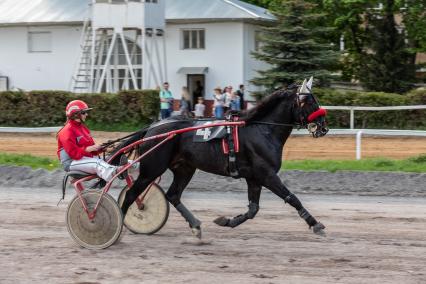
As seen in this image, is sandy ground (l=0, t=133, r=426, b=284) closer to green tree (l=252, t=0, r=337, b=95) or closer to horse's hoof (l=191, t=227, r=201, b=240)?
horse's hoof (l=191, t=227, r=201, b=240)

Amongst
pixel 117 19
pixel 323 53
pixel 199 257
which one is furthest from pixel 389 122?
pixel 199 257

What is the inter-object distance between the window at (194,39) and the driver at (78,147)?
24.0 metres

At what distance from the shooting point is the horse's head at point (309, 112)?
9.31m

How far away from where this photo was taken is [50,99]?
1082 inches

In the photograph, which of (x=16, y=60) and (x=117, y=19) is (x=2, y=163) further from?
(x=16, y=60)

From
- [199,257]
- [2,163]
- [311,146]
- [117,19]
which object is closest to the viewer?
[199,257]

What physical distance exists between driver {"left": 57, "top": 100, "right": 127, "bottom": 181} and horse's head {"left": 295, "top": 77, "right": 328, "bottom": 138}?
2010 millimetres

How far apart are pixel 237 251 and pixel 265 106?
1628 mm

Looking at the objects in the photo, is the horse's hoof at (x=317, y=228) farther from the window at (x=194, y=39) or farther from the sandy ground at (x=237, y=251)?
the window at (x=194, y=39)

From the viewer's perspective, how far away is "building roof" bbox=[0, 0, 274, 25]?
106 ft

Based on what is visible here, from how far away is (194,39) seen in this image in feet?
109

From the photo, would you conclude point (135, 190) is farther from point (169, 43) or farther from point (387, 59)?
point (169, 43)

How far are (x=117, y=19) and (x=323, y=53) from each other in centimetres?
761

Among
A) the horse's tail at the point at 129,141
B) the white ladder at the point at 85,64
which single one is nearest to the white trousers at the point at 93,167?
the horse's tail at the point at 129,141
